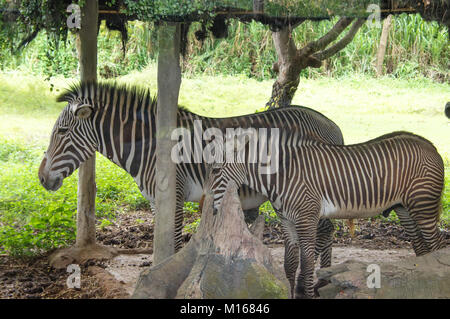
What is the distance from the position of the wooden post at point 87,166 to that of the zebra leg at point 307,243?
2690 millimetres

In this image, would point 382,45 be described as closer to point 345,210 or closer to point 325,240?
point 325,240

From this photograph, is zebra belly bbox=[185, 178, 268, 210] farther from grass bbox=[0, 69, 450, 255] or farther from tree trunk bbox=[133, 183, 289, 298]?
grass bbox=[0, 69, 450, 255]

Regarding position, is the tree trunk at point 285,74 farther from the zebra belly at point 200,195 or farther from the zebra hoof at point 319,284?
the zebra hoof at point 319,284

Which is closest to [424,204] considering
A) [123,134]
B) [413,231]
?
[413,231]

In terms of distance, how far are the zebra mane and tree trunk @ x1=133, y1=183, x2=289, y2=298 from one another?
74.5 inches

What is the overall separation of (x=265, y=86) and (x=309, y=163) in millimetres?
8201

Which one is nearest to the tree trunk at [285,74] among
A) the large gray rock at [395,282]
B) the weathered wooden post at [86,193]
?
the weathered wooden post at [86,193]

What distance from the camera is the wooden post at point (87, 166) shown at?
6398 mm

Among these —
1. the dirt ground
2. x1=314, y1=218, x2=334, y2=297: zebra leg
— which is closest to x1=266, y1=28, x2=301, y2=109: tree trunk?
the dirt ground

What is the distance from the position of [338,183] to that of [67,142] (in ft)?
9.36

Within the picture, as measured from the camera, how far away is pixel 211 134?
6.06 meters

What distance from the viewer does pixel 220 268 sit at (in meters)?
4.55

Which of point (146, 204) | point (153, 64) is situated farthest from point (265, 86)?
point (146, 204)
